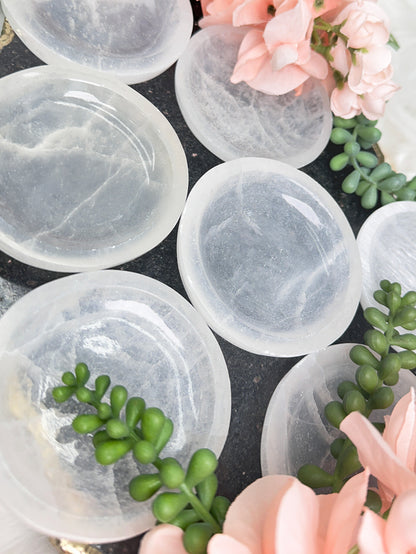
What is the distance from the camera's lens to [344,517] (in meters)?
0.28

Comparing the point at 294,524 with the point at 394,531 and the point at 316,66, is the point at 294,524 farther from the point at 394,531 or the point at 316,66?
the point at 316,66

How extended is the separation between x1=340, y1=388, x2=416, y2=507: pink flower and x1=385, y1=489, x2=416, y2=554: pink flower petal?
0.02 m

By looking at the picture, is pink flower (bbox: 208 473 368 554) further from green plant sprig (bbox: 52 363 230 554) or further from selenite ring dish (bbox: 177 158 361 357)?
selenite ring dish (bbox: 177 158 361 357)

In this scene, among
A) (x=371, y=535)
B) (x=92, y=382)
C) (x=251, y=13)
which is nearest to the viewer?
(x=371, y=535)

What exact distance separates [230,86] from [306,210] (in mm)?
134

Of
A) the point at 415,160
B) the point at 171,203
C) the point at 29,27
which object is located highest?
the point at 29,27

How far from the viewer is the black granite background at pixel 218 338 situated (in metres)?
0.42

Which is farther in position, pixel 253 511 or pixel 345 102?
pixel 345 102

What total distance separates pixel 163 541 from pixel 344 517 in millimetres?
99

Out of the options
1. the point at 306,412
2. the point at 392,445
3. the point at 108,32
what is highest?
the point at 108,32

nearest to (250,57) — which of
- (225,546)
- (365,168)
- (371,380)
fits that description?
(365,168)

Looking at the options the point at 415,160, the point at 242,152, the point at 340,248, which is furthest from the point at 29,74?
the point at 415,160

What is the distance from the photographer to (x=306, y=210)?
0.53 m

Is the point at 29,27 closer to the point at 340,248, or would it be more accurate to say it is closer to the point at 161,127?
the point at 161,127
